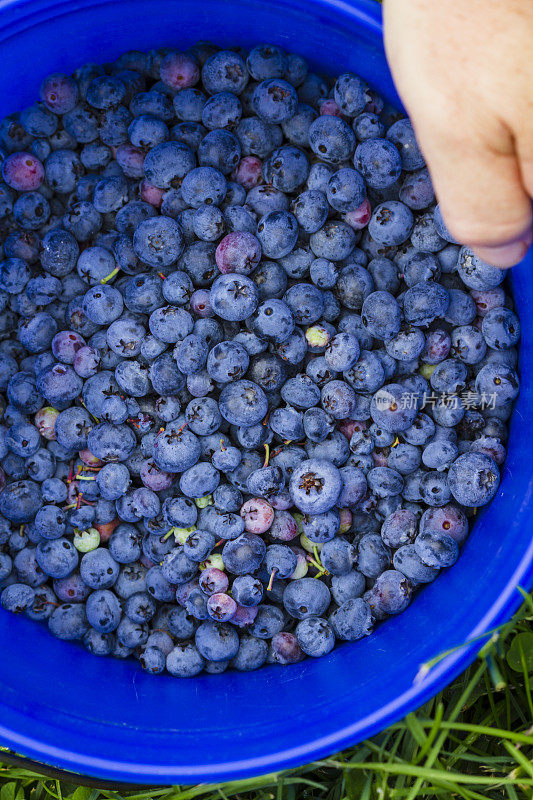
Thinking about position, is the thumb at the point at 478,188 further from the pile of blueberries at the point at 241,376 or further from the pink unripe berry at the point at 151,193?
the pink unripe berry at the point at 151,193

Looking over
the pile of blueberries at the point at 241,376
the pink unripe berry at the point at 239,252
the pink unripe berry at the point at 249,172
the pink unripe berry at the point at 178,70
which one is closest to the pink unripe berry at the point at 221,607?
the pile of blueberries at the point at 241,376

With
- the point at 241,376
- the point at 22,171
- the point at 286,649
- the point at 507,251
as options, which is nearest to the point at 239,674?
the point at 286,649

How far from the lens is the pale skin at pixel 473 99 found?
0.79m

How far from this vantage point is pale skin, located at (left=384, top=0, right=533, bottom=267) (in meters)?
0.79

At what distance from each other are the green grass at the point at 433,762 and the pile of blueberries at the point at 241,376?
0.87 feet

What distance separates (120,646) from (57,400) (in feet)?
2.20

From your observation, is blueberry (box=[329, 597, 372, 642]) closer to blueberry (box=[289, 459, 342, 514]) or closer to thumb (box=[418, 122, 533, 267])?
blueberry (box=[289, 459, 342, 514])

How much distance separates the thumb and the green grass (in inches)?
34.6

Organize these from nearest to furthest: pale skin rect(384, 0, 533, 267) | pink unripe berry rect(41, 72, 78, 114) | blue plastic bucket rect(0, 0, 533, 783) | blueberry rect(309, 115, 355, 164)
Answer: pale skin rect(384, 0, 533, 267)
blue plastic bucket rect(0, 0, 533, 783)
blueberry rect(309, 115, 355, 164)
pink unripe berry rect(41, 72, 78, 114)

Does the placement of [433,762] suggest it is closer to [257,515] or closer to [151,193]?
[257,515]

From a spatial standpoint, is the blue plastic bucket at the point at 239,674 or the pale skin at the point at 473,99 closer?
the pale skin at the point at 473,99

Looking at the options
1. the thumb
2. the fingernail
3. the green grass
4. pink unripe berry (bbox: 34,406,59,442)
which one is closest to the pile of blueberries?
pink unripe berry (bbox: 34,406,59,442)

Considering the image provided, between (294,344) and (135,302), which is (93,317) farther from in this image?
(294,344)

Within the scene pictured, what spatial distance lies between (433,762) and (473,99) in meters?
1.33
